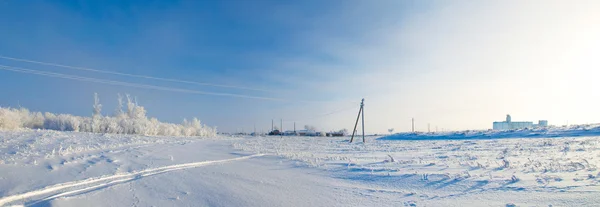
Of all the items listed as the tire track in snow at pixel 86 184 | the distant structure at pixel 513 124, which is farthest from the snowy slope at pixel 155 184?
the distant structure at pixel 513 124

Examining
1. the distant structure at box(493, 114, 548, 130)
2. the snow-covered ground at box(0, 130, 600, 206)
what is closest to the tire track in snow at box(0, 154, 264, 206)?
the snow-covered ground at box(0, 130, 600, 206)

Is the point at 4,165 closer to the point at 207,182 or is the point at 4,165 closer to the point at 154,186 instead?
the point at 154,186

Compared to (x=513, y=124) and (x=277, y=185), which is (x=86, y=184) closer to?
(x=277, y=185)

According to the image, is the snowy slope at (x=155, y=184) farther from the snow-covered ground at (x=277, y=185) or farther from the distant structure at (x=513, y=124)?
the distant structure at (x=513, y=124)

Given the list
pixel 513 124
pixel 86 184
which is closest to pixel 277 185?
pixel 86 184

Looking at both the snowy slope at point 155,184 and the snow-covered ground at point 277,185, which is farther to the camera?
the snowy slope at point 155,184

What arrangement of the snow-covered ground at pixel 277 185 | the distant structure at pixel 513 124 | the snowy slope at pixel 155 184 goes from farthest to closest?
the distant structure at pixel 513 124 < the snowy slope at pixel 155 184 < the snow-covered ground at pixel 277 185

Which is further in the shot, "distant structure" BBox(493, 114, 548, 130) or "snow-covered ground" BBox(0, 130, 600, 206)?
"distant structure" BBox(493, 114, 548, 130)

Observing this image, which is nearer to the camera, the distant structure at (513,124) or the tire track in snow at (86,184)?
the tire track in snow at (86,184)

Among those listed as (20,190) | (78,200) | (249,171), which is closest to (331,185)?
(249,171)

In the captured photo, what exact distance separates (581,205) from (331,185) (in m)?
2.93

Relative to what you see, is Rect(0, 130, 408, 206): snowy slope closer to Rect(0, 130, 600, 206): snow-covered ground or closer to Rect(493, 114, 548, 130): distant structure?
Rect(0, 130, 600, 206): snow-covered ground

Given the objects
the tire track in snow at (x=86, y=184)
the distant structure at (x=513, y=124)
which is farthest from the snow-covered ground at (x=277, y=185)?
the distant structure at (x=513, y=124)

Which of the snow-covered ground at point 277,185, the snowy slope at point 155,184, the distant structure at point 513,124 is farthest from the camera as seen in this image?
the distant structure at point 513,124
